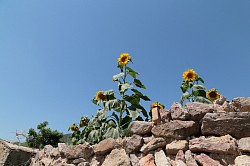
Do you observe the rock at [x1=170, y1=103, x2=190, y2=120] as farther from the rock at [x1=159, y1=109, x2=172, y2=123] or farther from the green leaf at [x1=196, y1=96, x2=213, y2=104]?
the green leaf at [x1=196, y1=96, x2=213, y2=104]

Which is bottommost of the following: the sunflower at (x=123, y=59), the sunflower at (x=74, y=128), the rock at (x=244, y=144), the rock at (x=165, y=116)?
the rock at (x=244, y=144)

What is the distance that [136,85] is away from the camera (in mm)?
3867

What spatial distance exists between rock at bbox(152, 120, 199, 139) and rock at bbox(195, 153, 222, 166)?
0.84ft

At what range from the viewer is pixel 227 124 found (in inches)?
87.4

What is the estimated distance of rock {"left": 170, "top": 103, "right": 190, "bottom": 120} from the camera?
241 cm

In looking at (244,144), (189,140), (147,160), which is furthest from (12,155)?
(244,144)

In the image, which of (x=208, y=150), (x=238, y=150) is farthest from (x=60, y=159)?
(x=238, y=150)

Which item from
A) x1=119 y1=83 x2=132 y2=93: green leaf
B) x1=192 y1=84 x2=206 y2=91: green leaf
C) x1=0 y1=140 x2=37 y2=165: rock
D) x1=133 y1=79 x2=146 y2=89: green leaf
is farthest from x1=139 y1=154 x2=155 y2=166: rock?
x1=0 y1=140 x2=37 y2=165: rock

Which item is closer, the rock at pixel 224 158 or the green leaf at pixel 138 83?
the rock at pixel 224 158

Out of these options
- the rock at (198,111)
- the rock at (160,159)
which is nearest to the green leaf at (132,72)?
the rock at (198,111)

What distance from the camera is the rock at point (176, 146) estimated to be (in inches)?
89.7

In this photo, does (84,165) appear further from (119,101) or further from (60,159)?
(119,101)

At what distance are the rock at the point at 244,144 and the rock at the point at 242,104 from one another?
278mm

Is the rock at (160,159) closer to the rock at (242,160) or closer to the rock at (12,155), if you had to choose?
the rock at (242,160)
